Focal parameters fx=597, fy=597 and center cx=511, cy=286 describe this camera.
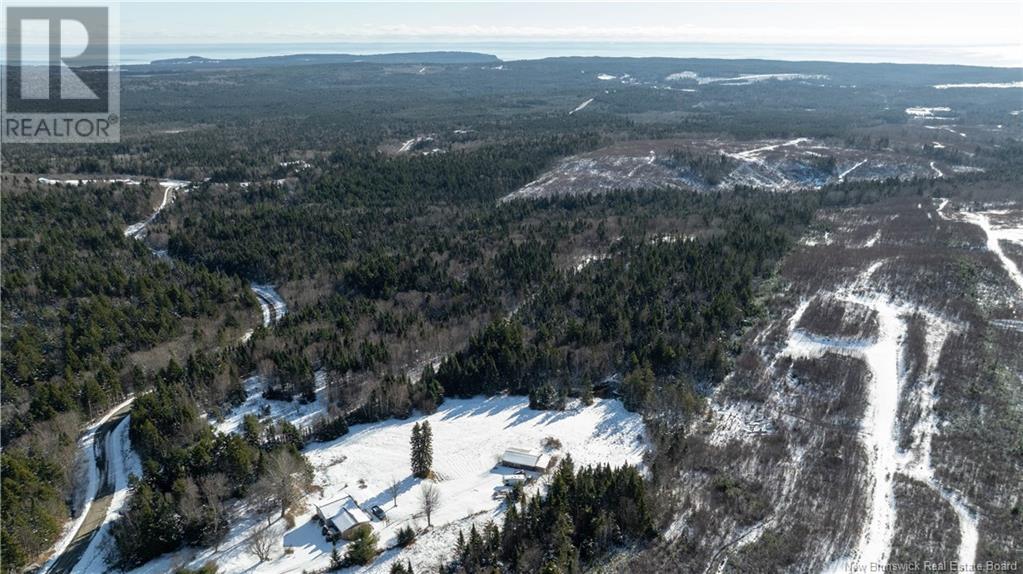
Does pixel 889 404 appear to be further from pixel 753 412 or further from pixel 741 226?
pixel 741 226

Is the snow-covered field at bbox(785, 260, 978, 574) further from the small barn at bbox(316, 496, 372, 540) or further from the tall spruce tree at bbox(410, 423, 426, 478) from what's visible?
the small barn at bbox(316, 496, 372, 540)

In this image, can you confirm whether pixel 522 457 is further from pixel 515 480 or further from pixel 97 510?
pixel 97 510

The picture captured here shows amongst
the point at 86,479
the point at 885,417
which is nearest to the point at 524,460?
the point at 885,417

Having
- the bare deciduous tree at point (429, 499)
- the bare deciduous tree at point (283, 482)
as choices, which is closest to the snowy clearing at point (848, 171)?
the bare deciduous tree at point (429, 499)

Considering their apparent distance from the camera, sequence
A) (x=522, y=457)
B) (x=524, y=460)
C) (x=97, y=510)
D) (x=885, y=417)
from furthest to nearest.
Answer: (x=885, y=417) → (x=522, y=457) → (x=524, y=460) → (x=97, y=510)

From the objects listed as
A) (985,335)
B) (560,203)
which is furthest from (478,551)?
(560,203)

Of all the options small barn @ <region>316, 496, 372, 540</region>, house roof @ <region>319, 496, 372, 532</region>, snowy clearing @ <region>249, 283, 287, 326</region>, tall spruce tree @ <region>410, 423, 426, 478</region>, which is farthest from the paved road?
snowy clearing @ <region>249, 283, 287, 326</region>
